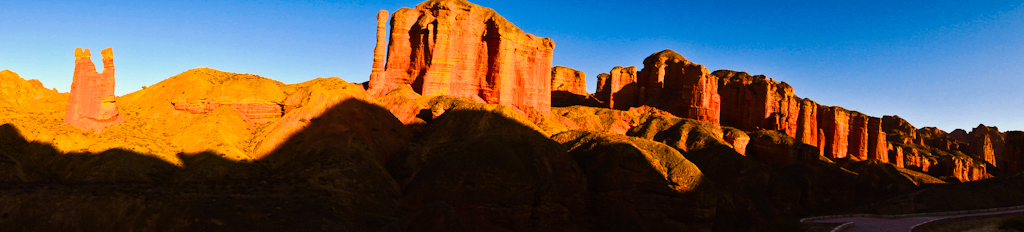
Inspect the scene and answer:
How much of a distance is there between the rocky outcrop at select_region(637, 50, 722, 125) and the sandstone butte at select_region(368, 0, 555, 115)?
3971cm

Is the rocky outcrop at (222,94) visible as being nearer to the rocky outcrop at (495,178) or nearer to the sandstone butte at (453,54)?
the rocky outcrop at (495,178)

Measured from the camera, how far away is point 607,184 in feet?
177

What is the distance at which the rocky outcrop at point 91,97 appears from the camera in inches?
1806

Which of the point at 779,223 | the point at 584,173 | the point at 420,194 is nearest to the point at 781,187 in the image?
the point at 779,223

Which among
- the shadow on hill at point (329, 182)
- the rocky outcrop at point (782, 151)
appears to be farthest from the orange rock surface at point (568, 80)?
the shadow on hill at point (329, 182)

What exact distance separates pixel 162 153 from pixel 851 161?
121m

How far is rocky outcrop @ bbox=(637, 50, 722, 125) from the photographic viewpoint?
103125mm

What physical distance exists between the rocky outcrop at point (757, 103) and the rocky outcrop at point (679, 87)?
136 inches

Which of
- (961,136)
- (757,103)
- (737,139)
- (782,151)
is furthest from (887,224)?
(961,136)

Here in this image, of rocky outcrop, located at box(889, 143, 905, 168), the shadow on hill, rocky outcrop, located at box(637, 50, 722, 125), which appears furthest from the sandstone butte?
rocky outcrop, located at box(889, 143, 905, 168)

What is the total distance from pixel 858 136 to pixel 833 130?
411 inches

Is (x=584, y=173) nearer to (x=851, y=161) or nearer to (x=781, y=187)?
(x=781, y=187)

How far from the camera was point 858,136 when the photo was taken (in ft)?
432

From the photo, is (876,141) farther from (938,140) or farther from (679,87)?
(679,87)
